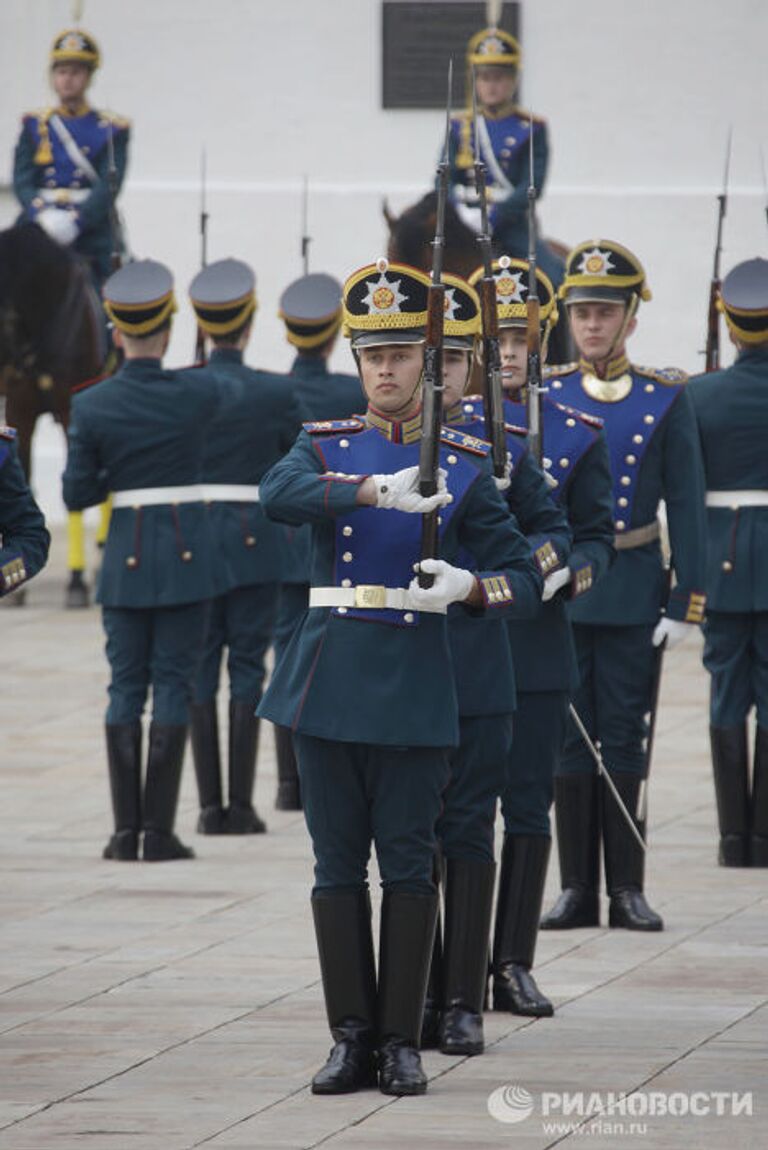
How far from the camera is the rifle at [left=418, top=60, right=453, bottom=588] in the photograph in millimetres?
6121

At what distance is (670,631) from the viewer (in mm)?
8242

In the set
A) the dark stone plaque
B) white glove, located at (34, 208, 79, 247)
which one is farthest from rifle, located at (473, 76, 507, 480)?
the dark stone plaque

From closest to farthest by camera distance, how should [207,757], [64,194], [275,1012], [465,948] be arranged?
[465,948] → [275,1012] → [207,757] → [64,194]

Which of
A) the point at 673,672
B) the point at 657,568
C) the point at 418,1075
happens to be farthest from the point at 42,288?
the point at 418,1075

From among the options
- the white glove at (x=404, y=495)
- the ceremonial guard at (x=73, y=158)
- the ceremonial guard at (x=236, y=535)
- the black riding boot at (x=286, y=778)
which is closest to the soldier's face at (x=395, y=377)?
the white glove at (x=404, y=495)

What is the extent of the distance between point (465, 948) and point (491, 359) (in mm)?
1327

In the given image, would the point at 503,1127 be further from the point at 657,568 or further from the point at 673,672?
the point at 673,672

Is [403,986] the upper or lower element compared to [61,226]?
lower

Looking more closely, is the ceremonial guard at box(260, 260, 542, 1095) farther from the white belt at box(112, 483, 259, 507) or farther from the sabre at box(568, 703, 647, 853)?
the white belt at box(112, 483, 259, 507)

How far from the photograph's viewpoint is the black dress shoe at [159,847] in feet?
31.4

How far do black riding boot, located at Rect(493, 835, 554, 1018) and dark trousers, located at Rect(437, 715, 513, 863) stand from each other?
1.89ft

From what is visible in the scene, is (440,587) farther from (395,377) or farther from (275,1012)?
(275,1012)

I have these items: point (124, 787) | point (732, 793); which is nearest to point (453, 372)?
point (732, 793)

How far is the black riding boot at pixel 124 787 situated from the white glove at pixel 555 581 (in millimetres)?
2802
